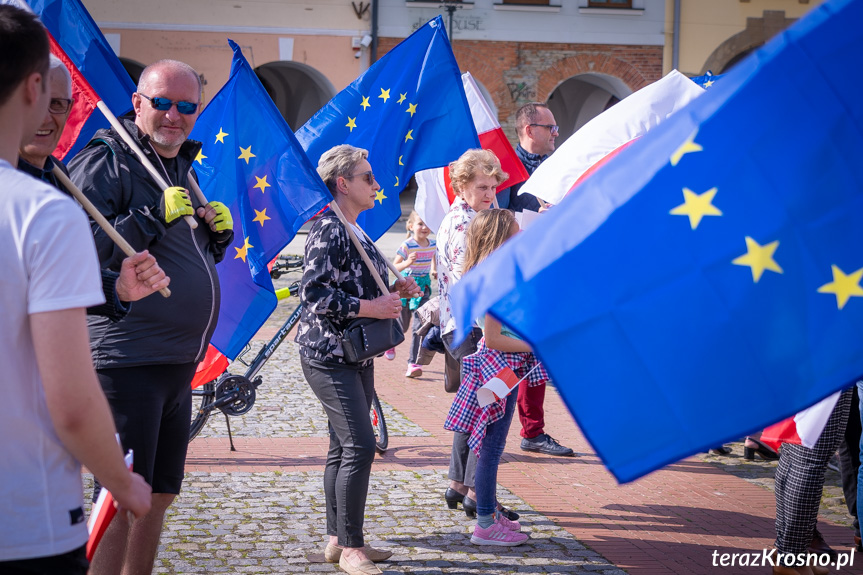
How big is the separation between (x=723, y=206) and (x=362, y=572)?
263 cm

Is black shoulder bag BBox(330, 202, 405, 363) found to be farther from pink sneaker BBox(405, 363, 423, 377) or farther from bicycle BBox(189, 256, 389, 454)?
pink sneaker BBox(405, 363, 423, 377)

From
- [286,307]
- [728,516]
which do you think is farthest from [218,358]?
[286,307]

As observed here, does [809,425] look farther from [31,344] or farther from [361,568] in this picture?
[31,344]

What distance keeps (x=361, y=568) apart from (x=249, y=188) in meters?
2.07

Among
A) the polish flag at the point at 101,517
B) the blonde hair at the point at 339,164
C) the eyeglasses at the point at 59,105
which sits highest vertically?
the blonde hair at the point at 339,164

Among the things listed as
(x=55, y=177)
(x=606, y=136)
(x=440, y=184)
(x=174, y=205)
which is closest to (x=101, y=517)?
(x=55, y=177)

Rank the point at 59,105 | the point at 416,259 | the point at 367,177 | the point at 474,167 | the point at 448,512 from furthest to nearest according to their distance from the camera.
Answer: the point at 416,259
the point at 474,167
the point at 448,512
the point at 367,177
the point at 59,105

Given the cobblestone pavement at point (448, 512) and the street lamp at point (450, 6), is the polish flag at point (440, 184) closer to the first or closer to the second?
the cobblestone pavement at point (448, 512)

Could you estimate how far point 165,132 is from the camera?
3.75m

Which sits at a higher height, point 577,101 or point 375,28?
point 375,28

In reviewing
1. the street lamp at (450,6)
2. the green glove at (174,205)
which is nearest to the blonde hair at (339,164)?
the green glove at (174,205)

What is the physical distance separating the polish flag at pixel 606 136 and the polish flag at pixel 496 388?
5.20ft

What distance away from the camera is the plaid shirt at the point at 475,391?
500cm

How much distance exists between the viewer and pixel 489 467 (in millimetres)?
4988
